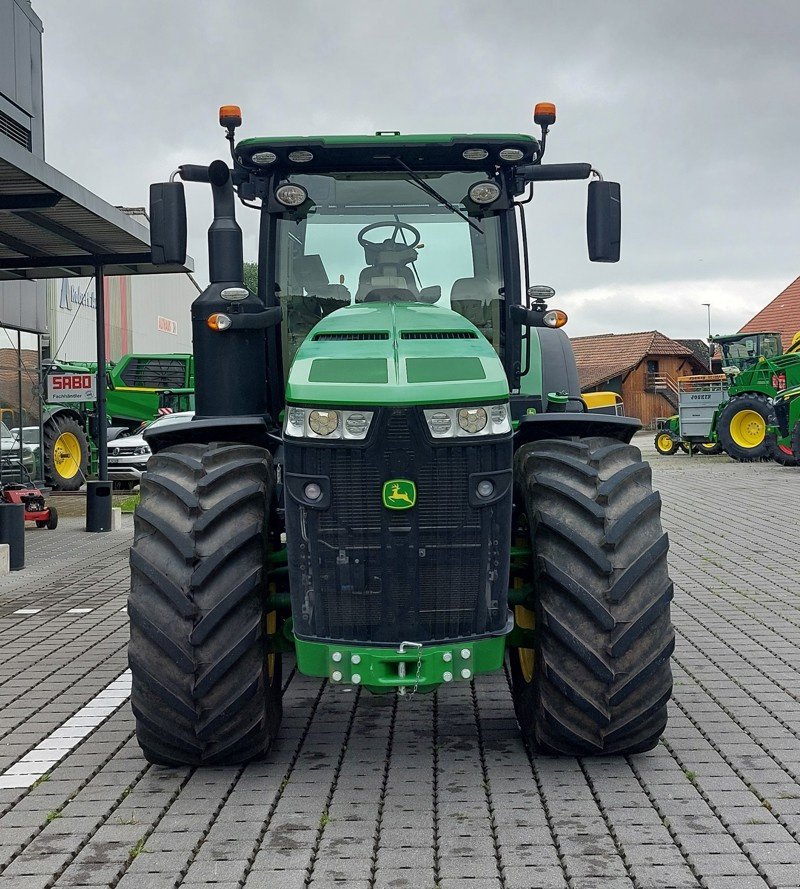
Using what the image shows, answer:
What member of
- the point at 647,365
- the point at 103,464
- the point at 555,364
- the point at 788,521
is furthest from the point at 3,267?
the point at 647,365

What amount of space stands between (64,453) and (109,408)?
Answer: 367cm

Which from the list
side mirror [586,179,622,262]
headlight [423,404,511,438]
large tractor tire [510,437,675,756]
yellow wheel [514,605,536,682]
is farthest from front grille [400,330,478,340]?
yellow wheel [514,605,536,682]

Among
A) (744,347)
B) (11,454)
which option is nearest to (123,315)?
(744,347)

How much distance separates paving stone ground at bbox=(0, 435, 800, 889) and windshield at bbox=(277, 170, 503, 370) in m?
1.90

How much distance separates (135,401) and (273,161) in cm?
2097

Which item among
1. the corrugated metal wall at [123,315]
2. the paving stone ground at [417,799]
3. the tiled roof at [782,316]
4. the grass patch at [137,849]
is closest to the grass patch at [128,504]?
the corrugated metal wall at [123,315]

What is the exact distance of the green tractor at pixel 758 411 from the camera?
26797 millimetres

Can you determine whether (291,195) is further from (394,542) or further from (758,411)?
(758,411)

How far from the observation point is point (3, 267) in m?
15.2

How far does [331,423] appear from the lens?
461 cm

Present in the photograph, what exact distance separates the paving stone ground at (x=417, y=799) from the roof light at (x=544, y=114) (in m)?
2.90

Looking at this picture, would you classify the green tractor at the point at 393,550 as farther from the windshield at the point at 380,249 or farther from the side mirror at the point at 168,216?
the windshield at the point at 380,249

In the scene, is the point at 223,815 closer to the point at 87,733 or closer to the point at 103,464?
the point at 87,733

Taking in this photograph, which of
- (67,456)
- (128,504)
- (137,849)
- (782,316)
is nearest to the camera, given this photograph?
(137,849)
